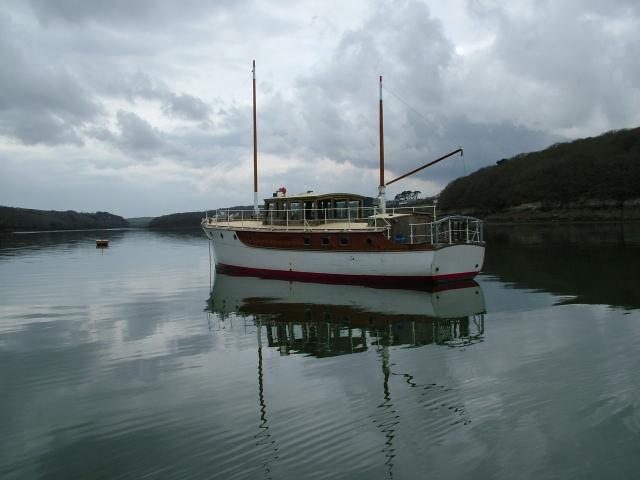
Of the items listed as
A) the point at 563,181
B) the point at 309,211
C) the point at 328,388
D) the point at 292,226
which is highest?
the point at 563,181

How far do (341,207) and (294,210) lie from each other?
2.95m

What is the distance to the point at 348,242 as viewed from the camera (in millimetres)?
26719

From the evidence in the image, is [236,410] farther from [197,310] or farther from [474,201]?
[474,201]

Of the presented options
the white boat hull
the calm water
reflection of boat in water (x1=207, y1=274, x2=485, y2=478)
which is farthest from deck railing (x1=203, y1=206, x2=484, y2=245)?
the calm water

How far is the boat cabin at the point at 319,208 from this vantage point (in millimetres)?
29031

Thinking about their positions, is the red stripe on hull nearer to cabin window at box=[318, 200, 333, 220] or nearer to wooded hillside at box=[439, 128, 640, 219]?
cabin window at box=[318, 200, 333, 220]

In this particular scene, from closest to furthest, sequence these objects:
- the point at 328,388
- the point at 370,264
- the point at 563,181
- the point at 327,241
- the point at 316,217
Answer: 1. the point at 328,388
2. the point at 370,264
3. the point at 327,241
4. the point at 316,217
5. the point at 563,181

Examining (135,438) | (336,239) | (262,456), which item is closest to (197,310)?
(336,239)

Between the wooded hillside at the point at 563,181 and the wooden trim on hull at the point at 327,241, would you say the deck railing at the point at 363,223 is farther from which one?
the wooded hillside at the point at 563,181

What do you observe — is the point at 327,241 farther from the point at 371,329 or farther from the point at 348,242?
the point at 371,329

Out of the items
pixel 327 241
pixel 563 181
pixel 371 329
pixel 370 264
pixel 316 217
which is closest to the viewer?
pixel 371 329

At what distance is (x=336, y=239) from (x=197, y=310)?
9.09 m

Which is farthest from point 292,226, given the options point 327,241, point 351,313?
point 351,313

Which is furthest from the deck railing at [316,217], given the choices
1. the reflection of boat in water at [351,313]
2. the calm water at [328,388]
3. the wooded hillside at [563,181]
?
the wooded hillside at [563,181]
